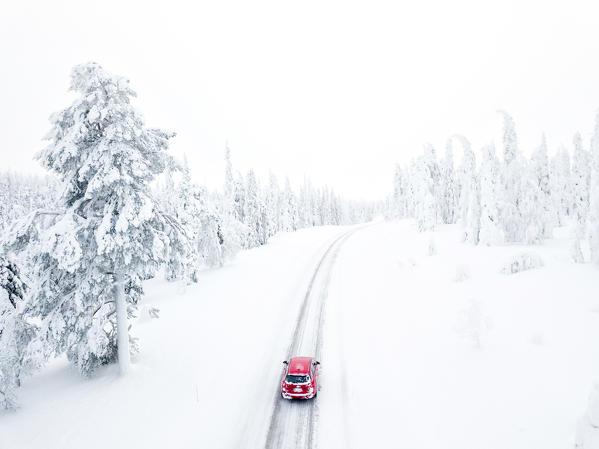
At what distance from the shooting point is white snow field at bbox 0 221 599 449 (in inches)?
397

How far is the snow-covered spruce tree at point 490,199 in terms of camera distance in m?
32.5

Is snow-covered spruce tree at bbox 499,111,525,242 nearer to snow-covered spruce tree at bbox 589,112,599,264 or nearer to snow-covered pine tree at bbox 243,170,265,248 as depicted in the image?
snow-covered spruce tree at bbox 589,112,599,264

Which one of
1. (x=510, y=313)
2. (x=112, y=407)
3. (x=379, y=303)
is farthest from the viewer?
(x=379, y=303)

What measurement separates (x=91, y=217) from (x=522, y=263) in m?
25.1

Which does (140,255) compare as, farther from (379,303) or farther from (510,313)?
(510,313)

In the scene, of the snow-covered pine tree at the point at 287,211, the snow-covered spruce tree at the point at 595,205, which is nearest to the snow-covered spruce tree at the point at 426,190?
the snow-covered spruce tree at the point at 595,205

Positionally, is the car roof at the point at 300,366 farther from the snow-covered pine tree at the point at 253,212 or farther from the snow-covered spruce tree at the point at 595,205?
the snow-covered pine tree at the point at 253,212

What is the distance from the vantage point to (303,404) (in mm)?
11922

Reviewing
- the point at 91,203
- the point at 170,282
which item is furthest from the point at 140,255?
the point at 170,282

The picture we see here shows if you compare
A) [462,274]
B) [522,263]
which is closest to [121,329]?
[462,274]

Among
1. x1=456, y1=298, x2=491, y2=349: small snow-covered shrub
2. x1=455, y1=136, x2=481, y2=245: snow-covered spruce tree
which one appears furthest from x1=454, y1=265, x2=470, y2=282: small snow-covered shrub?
x1=455, y1=136, x2=481, y2=245: snow-covered spruce tree

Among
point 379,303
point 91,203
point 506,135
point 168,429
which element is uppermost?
point 506,135

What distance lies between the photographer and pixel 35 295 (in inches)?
468

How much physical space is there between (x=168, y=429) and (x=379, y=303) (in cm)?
1500
